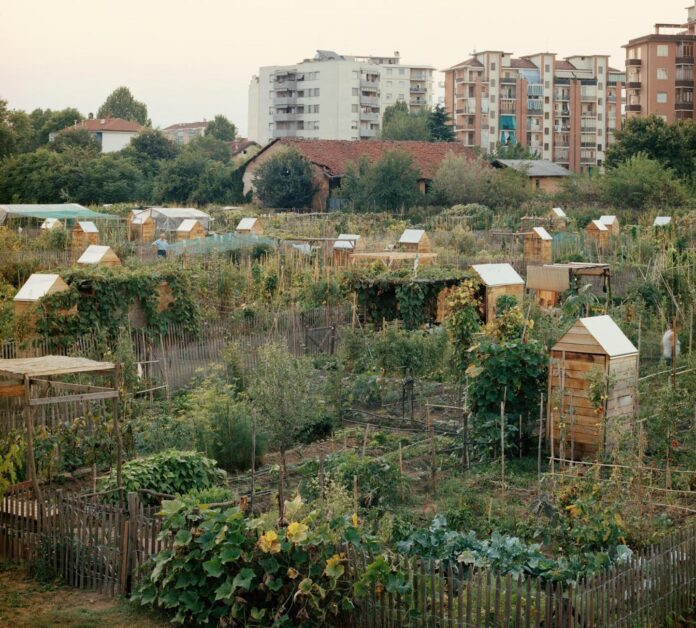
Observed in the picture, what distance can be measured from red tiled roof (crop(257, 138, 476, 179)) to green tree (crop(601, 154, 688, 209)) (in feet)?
31.8

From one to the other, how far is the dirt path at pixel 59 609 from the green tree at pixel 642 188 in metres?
38.6

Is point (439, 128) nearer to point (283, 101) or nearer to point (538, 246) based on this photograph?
point (283, 101)

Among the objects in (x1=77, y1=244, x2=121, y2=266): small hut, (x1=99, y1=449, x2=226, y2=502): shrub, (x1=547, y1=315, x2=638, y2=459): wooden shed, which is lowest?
(x1=99, y1=449, x2=226, y2=502): shrub

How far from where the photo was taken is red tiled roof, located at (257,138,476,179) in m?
54.3

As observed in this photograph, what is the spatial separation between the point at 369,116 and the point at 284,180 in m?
51.2

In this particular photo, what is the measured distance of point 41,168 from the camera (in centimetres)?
5375

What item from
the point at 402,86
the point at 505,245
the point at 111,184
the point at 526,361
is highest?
the point at 402,86

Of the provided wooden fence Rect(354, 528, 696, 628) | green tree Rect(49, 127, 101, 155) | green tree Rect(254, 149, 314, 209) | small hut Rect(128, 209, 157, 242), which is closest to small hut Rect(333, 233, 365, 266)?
small hut Rect(128, 209, 157, 242)

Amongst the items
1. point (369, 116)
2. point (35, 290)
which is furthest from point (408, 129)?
point (35, 290)

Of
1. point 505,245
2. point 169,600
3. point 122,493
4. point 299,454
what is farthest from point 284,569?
point 505,245

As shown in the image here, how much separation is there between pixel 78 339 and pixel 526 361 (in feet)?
23.2

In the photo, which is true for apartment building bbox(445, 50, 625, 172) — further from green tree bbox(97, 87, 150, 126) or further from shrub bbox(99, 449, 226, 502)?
shrub bbox(99, 449, 226, 502)

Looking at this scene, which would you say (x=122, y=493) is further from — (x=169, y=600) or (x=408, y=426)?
(x=408, y=426)

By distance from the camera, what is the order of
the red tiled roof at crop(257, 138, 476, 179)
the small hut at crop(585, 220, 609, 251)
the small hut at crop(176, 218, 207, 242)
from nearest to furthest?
the small hut at crop(585, 220, 609, 251) → the small hut at crop(176, 218, 207, 242) → the red tiled roof at crop(257, 138, 476, 179)
